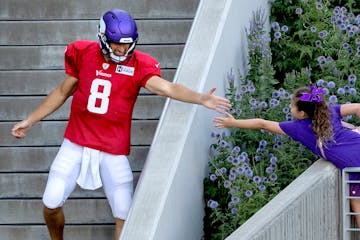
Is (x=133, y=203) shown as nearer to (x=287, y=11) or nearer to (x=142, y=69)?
(x=142, y=69)

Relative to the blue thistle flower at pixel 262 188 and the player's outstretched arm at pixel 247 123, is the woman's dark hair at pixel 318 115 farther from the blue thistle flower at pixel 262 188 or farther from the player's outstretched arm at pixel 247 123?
the blue thistle flower at pixel 262 188

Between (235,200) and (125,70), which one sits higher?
(125,70)

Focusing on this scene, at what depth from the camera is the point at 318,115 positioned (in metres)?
7.66

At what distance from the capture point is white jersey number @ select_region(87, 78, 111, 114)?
7953 millimetres

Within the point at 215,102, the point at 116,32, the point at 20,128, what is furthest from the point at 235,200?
the point at 20,128

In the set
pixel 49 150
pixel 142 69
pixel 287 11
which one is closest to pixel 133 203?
pixel 142 69

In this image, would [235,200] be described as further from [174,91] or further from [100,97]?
[100,97]

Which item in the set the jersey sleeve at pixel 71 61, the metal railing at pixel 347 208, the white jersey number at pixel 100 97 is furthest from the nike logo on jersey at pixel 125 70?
the metal railing at pixel 347 208

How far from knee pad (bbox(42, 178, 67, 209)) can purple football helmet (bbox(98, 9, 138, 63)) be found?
0.90 meters

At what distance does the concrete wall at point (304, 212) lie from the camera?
712cm

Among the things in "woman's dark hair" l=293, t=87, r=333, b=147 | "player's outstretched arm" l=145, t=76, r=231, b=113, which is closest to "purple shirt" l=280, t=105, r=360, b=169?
"woman's dark hair" l=293, t=87, r=333, b=147

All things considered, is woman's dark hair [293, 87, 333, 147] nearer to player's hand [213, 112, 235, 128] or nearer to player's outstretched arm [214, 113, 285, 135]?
→ player's outstretched arm [214, 113, 285, 135]

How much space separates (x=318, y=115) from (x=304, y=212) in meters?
0.68

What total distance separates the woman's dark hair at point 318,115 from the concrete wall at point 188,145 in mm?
856
